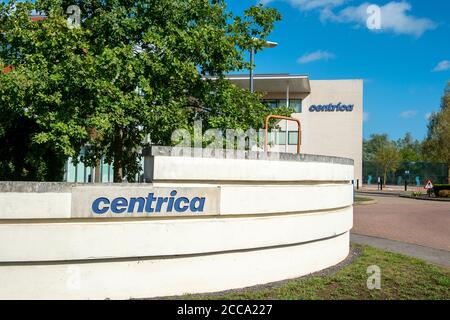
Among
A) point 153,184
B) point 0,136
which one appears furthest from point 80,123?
point 153,184

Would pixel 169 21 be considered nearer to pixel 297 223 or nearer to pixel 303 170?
pixel 303 170

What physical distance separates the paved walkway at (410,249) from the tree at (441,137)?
37.2m

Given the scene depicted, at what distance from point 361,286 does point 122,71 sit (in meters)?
5.56

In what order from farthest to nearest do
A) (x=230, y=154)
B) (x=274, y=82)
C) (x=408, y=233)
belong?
(x=274, y=82)
(x=408, y=233)
(x=230, y=154)

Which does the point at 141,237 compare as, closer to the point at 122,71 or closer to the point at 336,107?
the point at 122,71

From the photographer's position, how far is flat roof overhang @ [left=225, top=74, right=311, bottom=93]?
126ft

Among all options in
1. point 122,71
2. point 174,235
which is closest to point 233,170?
point 174,235

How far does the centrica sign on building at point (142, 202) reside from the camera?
213 inches

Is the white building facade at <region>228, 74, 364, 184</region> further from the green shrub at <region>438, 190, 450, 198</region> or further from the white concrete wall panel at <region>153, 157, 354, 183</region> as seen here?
→ the white concrete wall panel at <region>153, 157, 354, 183</region>

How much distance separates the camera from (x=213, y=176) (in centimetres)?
622

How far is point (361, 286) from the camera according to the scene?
665 cm

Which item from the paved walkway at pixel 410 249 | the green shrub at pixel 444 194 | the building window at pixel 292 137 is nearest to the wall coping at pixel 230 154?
the paved walkway at pixel 410 249

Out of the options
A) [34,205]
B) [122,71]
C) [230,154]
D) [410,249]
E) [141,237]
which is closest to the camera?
[34,205]

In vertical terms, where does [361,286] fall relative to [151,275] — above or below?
below
